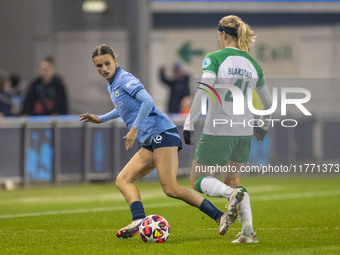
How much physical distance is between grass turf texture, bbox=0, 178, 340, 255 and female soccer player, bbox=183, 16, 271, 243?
0.59 meters

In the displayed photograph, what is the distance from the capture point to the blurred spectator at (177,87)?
66.0 ft

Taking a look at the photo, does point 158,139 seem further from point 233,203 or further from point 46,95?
point 46,95

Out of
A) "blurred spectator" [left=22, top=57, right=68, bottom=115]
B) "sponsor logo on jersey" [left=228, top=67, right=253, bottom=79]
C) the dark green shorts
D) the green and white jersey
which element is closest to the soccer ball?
the dark green shorts

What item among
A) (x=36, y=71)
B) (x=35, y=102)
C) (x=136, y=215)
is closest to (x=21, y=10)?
(x=36, y=71)

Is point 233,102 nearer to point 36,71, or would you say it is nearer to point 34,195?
point 34,195

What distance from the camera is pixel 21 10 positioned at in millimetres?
28156

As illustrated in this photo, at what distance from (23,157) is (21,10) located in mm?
11358

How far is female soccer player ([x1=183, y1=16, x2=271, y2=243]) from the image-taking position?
852 centimetres

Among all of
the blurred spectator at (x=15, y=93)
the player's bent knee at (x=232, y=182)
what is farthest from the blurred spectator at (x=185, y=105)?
the player's bent knee at (x=232, y=182)

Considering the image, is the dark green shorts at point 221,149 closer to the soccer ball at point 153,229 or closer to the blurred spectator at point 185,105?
the soccer ball at point 153,229

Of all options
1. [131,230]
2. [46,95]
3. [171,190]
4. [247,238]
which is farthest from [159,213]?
[46,95]

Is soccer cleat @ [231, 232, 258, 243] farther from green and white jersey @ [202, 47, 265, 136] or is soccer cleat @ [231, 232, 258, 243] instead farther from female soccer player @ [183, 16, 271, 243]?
green and white jersey @ [202, 47, 265, 136]

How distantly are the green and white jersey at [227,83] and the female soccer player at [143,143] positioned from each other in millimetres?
535

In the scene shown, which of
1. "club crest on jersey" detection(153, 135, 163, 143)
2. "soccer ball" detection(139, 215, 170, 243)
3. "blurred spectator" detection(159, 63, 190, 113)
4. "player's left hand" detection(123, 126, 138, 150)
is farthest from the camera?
"blurred spectator" detection(159, 63, 190, 113)
